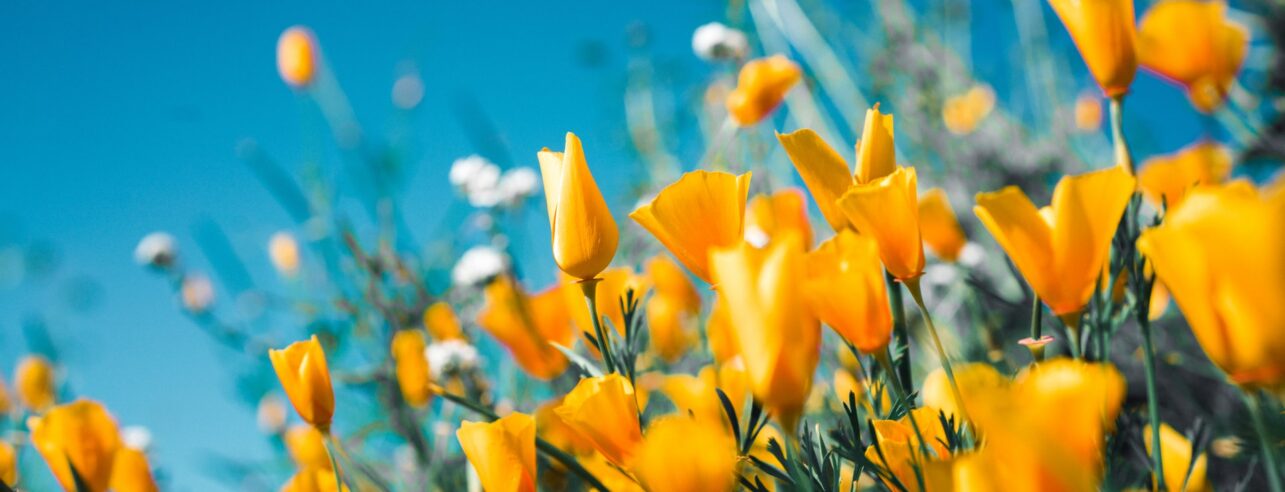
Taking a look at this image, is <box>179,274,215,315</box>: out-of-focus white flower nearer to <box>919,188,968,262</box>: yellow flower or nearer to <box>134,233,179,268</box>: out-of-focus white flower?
<box>134,233,179,268</box>: out-of-focus white flower

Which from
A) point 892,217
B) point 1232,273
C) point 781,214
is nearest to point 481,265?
point 781,214

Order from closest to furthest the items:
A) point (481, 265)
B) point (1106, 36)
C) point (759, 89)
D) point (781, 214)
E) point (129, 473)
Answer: point (1106, 36) < point (129, 473) < point (781, 214) < point (759, 89) < point (481, 265)

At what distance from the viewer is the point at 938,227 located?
93 cm

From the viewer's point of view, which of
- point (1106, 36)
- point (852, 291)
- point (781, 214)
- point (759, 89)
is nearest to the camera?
point (852, 291)

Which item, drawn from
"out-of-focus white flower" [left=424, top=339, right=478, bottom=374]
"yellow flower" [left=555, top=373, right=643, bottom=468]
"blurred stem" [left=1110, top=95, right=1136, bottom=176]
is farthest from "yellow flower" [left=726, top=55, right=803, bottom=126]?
"yellow flower" [left=555, top=373, right=643, bottom=468]

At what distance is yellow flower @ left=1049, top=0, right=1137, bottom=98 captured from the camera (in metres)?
0.50

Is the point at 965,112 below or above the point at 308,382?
below

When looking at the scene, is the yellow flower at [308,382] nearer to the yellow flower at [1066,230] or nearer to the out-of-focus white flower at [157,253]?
the yellow flower at [1066,230]

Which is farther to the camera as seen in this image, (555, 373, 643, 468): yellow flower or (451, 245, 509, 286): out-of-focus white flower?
(451, 245, 509, 286): out-of-focus white flower

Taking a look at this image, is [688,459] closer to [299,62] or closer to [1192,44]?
[1192,44]

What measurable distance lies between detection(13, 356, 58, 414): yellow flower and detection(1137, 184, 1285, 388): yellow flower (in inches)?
76.4

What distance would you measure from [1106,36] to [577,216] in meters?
0.33

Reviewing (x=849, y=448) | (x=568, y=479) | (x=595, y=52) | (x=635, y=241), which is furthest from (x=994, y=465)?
(x=595, y=52)

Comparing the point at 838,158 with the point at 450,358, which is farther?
the point at 450,358
